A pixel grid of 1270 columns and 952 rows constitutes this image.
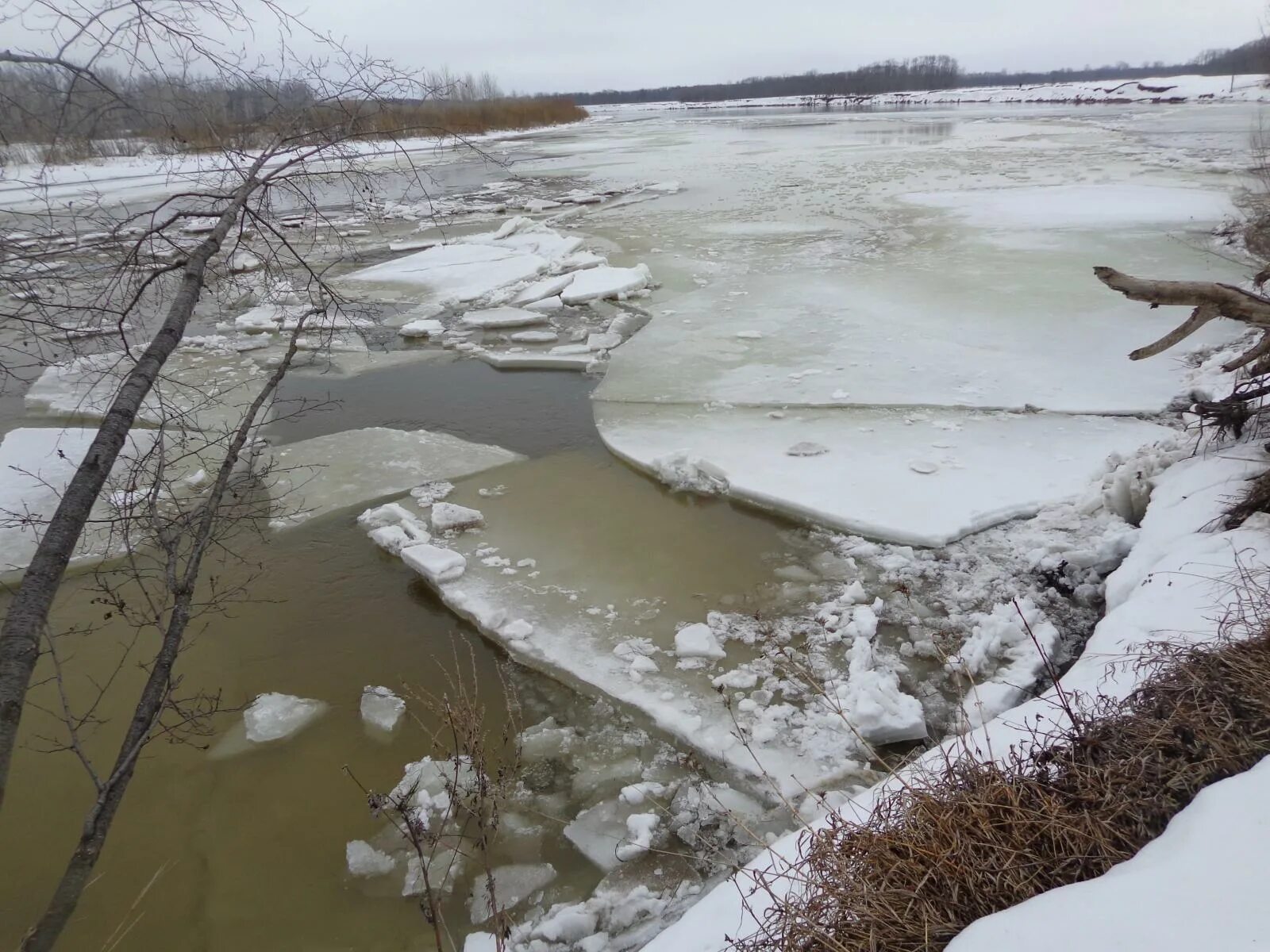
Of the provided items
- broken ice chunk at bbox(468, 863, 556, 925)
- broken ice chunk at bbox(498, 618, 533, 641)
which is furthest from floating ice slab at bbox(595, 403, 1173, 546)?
broken ice chunk at bbox(468, 863, 556, 925)

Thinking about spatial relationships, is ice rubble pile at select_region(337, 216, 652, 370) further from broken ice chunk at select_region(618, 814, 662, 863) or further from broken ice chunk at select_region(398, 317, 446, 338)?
broken ice chunk at select_region(618, 814, 662, 863)

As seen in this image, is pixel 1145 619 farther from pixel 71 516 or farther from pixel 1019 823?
pixel 71 516

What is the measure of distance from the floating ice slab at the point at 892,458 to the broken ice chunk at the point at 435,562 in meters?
1.68

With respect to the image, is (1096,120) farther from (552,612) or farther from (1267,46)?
(552,612)

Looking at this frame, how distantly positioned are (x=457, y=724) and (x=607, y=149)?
108 ft

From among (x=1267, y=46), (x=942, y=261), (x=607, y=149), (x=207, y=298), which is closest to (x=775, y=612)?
(x=942, y=261)

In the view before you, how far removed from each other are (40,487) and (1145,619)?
6883 mm

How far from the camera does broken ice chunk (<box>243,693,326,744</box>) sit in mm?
3318

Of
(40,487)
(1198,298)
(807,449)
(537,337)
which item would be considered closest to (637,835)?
(807,449)

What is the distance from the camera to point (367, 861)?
2.74m

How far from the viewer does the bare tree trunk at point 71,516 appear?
71.4 inches

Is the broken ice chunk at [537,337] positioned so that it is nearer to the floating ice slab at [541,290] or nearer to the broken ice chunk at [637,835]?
the floating ice slab at [541,290]

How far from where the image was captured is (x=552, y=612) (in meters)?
3.95

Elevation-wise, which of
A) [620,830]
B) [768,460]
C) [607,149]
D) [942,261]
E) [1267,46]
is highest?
[607,149]
